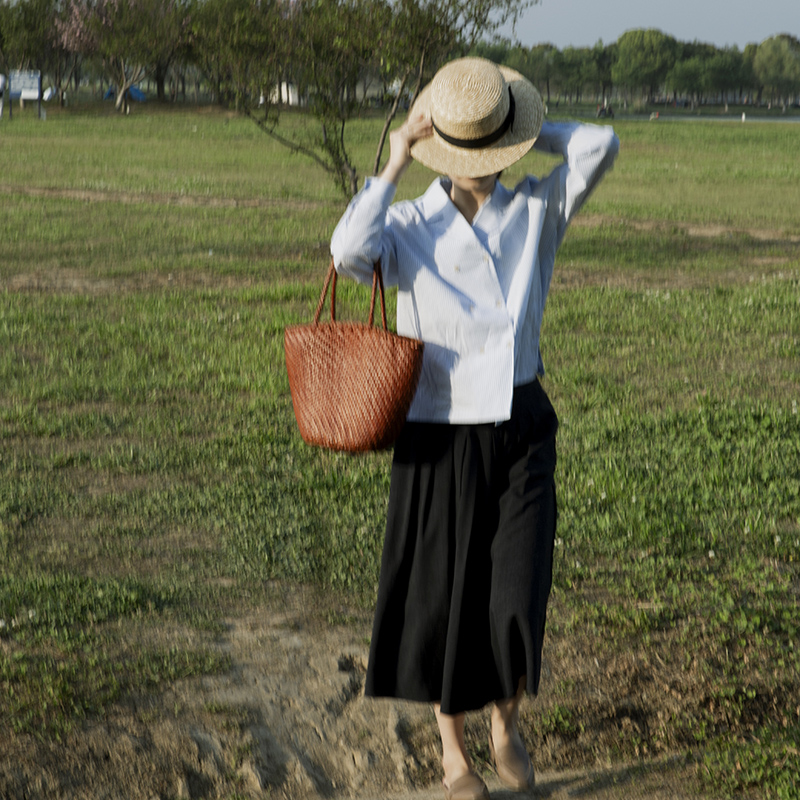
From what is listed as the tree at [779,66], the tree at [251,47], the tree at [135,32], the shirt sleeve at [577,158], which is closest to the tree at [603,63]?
the tree at [779,66]

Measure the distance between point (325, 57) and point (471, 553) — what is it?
10.9 metres

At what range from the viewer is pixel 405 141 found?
2705mm

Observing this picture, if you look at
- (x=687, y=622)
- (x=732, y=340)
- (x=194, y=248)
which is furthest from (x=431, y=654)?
(x=194, y=248)

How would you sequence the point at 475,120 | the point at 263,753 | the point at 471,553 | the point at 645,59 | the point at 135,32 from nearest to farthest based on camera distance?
1. the point at 475,120
2. the point at 471,553
3. the point at 263,753
4. the point at 135,32
5. the point at 645,59

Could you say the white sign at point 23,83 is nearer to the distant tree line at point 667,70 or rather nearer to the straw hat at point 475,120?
the straw hat at point 475,120

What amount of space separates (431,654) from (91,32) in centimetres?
6464

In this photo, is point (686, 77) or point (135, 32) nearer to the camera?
point (135, 32)

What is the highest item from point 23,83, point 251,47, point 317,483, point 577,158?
point 23,83

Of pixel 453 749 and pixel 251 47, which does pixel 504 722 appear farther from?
pixel 251 47

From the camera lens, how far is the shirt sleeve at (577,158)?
2.77m

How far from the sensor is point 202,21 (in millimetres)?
14203

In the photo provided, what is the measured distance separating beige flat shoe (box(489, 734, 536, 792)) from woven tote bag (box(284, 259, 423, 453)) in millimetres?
1029

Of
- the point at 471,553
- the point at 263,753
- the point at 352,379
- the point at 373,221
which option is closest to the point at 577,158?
the point at 373,221

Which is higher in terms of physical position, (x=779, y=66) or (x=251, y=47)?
(x=779, y=66)
